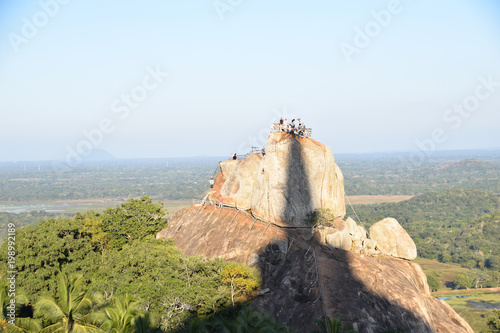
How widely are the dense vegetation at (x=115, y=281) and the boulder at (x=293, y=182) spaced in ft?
26.6

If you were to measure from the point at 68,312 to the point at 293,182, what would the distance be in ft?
77.4

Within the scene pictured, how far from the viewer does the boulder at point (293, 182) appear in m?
39.8

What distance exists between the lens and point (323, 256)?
1384 inches

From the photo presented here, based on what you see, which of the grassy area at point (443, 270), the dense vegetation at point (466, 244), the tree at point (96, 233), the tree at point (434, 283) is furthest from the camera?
the grassy area at point (443, 270)

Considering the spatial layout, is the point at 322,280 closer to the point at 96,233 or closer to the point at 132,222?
the point at 132,222

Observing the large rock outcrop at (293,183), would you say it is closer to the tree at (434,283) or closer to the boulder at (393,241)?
the boulder at (393,241)

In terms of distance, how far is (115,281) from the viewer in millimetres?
32062

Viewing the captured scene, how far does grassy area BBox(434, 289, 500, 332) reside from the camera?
83600 millimetres

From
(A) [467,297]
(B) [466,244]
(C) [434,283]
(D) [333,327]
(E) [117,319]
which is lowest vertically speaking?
(A) [467,297]

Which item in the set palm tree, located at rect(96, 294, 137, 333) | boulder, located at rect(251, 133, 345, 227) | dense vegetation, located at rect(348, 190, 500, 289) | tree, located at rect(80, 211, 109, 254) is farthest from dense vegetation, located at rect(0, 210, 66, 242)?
palm tree, located at rect(96, 294, 137, 333)

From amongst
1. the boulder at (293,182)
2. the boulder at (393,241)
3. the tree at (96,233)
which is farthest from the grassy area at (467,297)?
the tree at (96,233)

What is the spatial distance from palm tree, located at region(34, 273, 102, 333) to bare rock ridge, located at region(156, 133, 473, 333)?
1272cm

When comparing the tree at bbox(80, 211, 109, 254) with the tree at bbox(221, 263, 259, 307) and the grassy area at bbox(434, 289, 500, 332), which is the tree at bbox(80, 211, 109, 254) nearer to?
the tree at bbox(221, 263, 259, 307)

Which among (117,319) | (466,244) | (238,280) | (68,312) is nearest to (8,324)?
(68,312)
